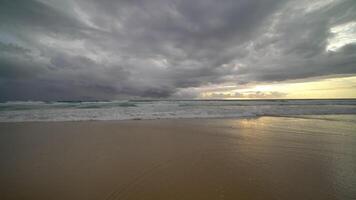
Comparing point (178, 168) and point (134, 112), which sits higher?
point (134, 112)

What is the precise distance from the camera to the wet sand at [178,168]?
10.4 feet

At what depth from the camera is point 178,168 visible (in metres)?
4.26

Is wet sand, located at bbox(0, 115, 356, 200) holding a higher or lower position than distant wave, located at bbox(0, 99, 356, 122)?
lower

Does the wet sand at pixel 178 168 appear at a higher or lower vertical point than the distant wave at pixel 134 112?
lower

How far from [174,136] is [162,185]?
4.11 m

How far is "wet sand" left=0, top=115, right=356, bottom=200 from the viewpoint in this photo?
3.16 metres

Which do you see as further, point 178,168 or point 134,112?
point 134,112

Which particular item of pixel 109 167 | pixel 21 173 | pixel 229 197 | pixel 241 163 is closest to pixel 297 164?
pixel 241 163

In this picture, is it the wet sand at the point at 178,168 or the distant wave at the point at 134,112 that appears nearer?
the wet sand at the point at 178,168

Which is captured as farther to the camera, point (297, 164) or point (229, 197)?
point (297, 164)

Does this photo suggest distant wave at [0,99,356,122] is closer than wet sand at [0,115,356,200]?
No

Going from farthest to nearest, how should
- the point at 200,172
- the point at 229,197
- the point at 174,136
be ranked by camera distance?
the point at 174,136 → the point at 200,172 → the point at 229,197

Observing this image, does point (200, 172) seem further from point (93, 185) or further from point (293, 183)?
point (93, 185)

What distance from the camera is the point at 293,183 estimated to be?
3.40 m
